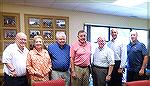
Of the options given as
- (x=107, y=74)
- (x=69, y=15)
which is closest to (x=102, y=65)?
(x=107, y=74)

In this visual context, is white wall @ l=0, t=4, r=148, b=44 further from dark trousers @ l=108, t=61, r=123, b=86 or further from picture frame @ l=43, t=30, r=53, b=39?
dark trousers @ l=108, t=61, r=123, b=86

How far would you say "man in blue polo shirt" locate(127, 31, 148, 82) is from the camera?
327 cm

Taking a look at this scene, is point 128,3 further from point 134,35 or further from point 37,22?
point 37,22

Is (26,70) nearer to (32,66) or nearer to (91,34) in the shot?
(32,66)

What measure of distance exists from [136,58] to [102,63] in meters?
0.67

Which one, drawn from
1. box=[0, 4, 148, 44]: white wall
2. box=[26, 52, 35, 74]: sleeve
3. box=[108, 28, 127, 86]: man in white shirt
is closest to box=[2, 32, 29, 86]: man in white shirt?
box=[26, 52, 35, 74]: sleeve

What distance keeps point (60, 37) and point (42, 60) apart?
1.53ft

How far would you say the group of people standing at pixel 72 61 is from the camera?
8.54 ft

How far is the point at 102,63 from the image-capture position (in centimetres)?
306

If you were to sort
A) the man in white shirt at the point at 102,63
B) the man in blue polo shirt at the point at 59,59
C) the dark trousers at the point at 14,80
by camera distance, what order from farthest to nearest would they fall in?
the man in white shirt at the point at 102,63
the man in blue polo shirt at the point at 59,59
the dark trousers at the point at 14,80

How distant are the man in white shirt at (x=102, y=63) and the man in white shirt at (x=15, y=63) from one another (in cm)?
110

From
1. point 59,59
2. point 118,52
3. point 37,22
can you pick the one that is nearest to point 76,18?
point 37,22

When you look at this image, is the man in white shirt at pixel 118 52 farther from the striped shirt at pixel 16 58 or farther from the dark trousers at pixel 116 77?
the striped shirt at pixel 16 58

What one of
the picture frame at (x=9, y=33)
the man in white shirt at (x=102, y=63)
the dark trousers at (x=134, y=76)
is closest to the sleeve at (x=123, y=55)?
the dark trousers at (x=134, y=76)
